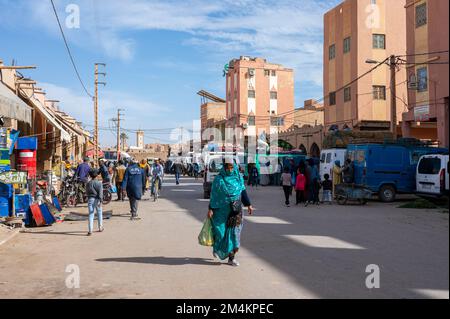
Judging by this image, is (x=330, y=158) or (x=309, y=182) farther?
(x=330, y=158)

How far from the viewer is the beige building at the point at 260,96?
63.7m

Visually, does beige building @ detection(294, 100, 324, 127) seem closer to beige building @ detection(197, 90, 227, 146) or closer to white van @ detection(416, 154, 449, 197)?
beige building @ detection(197, 90, 227, 146)

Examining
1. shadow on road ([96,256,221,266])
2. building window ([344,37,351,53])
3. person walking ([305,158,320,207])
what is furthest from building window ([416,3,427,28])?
shadow on road ([96,256,221,266])

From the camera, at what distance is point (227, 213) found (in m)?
7.75

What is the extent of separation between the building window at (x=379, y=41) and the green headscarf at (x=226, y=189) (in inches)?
1158

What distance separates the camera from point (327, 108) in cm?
3809

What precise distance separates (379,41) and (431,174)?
19.5 metres

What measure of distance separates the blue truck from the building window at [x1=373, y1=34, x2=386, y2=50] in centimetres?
1680

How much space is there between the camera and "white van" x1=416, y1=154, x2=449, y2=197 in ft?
54.7

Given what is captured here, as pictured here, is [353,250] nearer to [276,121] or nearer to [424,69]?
[424,69]

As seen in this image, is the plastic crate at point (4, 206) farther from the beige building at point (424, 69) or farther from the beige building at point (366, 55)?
the beige building at point (366, 55)

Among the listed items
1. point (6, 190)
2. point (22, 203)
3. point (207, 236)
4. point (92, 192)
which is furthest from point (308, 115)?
point (207, 236)

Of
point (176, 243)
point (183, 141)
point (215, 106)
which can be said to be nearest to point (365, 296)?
point (176, 243)

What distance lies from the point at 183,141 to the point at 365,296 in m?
90.3
